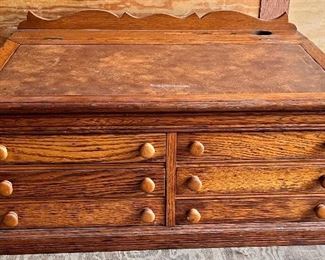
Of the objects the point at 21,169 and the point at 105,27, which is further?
the point at 105,27

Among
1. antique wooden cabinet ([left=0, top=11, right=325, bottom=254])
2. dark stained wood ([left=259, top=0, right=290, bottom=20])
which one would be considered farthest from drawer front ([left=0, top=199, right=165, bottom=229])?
dark stained wood ([left=259, top=0, right=290, bottom=20])

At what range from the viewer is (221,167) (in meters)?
1.23

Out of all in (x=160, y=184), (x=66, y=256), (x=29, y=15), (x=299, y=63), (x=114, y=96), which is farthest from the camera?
(x=66, y=256)

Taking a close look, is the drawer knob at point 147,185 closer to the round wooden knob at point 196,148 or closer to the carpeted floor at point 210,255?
the round wooden knob at point 196,148

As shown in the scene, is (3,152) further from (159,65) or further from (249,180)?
(249,180)

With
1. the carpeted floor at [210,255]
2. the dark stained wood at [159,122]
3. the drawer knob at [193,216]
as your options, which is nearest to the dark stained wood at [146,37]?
the dark stained wood at [159,122]

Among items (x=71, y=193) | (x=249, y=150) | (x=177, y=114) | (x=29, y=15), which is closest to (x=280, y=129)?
(x=249, y=150)

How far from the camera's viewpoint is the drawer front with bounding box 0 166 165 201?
1195mm

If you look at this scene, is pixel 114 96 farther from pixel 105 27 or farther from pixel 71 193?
pixel 105 27

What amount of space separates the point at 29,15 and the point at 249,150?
31.1 inches

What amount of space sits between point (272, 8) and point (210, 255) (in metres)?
0.82

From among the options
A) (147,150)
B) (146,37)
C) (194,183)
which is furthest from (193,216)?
(146,37)

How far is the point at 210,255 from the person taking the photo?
1.72 meters

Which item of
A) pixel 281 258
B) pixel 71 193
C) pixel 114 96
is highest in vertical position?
pixel 114 96
